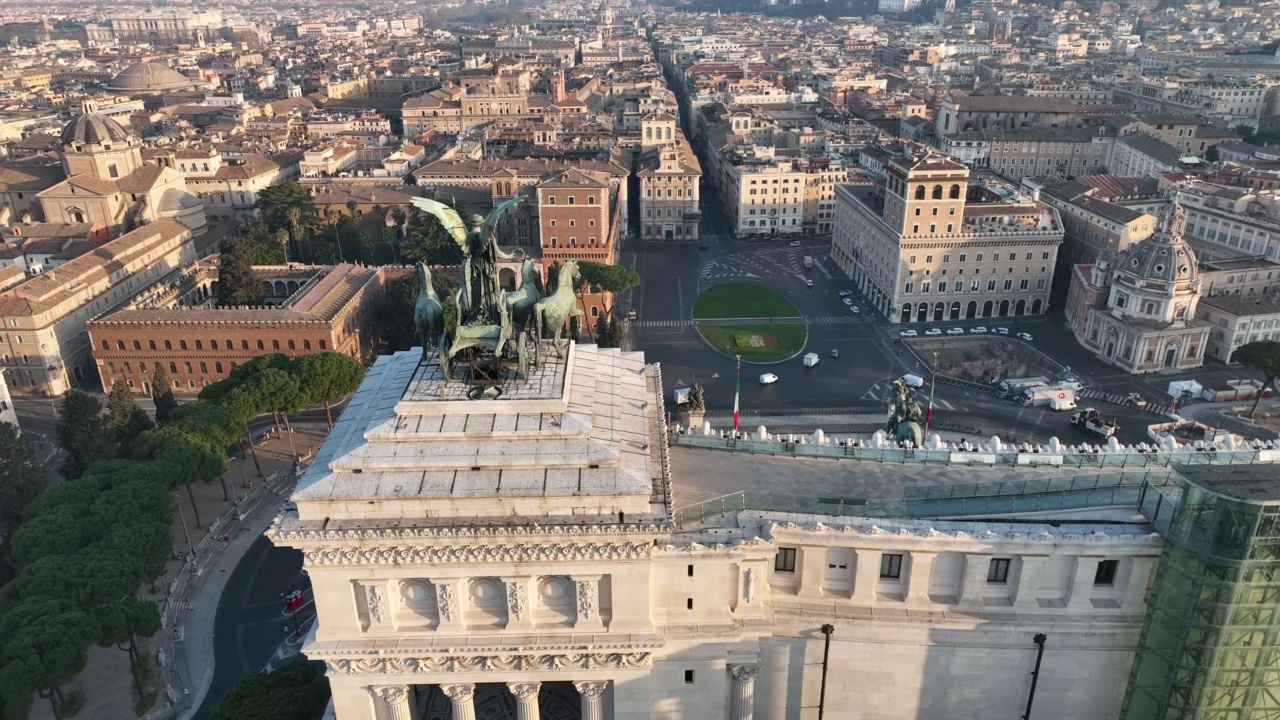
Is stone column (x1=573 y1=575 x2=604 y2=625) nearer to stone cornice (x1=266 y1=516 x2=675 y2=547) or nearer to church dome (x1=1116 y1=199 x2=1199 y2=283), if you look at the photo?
stone cornice (x1=266 y1=516 x2=675 y2=547)

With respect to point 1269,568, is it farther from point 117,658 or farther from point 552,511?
point 117,658

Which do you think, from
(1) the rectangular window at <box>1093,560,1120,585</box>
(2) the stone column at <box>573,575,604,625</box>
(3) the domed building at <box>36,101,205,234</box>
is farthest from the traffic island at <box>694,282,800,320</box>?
(3) the domed building at <box>36,101,205,234</box>

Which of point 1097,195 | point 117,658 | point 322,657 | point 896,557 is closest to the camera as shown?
point 322,657

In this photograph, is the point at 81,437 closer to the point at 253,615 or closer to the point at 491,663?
the point at 253,615

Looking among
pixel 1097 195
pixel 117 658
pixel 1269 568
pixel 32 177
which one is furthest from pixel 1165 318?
pixel 32 177

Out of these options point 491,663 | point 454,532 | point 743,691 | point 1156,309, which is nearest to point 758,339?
point 1156,309

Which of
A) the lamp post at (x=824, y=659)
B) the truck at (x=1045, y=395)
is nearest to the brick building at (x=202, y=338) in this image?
the lamp post at (x=824, y=659)
